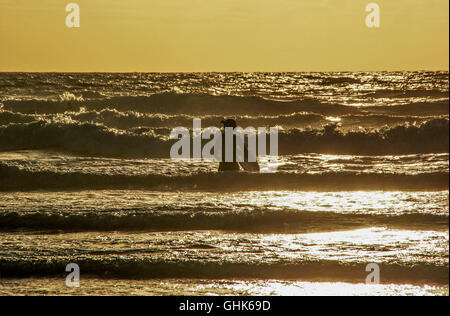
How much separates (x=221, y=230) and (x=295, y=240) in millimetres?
1358

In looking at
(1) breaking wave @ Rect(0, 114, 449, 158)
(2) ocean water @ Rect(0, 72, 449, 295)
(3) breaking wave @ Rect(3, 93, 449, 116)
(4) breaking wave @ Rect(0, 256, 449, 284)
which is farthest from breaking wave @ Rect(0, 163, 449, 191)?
(3) breaking wave @ Rect(3, 93, 449, 116)

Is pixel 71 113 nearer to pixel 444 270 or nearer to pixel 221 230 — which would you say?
pixel 221 230

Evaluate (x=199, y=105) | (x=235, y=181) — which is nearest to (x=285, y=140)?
(x=235, y=181)

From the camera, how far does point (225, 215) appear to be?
36.2 ft

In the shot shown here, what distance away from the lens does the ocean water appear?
25.8 ft

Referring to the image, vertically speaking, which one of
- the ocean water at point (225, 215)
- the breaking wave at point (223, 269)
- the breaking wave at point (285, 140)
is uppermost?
the breaking wave at point (285, 140)

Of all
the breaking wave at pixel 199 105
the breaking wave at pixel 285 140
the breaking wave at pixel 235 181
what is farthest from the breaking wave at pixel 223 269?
the breaking wave at pixel 199 105

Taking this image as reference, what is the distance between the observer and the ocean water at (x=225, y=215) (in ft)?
25.8

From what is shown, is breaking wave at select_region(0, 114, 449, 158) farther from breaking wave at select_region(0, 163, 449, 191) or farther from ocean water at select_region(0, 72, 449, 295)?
breaking wave at select_region(0, 163, 449, 191)

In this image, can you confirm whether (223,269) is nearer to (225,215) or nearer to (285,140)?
(225,215)

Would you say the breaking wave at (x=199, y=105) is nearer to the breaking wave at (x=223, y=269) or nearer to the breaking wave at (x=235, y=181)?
the breaking wave at (x=235, y=181)

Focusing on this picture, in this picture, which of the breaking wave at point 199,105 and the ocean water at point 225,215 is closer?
the ocean water at point 225,215
